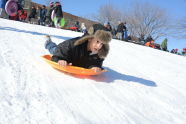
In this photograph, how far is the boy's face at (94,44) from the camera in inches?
106

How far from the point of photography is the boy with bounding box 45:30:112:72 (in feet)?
8.80

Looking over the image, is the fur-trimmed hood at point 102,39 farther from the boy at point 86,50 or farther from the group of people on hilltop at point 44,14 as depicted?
the group of people on hilltop at point 44,14

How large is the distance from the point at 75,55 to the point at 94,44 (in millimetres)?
297

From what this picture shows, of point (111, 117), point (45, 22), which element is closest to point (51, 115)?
point (111, 117)

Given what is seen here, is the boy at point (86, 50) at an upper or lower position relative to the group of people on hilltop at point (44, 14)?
lower

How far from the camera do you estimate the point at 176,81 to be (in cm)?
365

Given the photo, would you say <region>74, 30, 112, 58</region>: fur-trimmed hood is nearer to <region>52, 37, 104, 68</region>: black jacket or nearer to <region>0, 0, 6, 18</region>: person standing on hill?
<region>52, 37, 104, 68</region>: black jacket

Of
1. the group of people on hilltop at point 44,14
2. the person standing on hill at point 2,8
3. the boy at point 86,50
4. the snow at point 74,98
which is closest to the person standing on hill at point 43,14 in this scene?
the group of people on hilltop at point 44,14

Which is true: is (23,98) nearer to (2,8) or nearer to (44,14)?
(2,8)

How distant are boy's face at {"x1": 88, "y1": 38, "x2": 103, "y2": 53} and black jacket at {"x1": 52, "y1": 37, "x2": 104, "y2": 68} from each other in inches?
2.2

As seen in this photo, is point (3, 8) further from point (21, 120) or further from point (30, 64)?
point (21, 120)

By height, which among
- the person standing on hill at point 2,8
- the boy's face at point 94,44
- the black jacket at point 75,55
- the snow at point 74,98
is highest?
the person standing on hill at point 2,8

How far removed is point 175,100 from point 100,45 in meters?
1.16

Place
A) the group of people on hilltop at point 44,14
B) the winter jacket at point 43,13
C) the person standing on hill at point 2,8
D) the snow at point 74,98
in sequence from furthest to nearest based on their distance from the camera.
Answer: the winter jacket at point 43,13 → the group of people on hilltop at point 44,14 → the person standing on hill at point 2,8 → the snow at point 74,98
